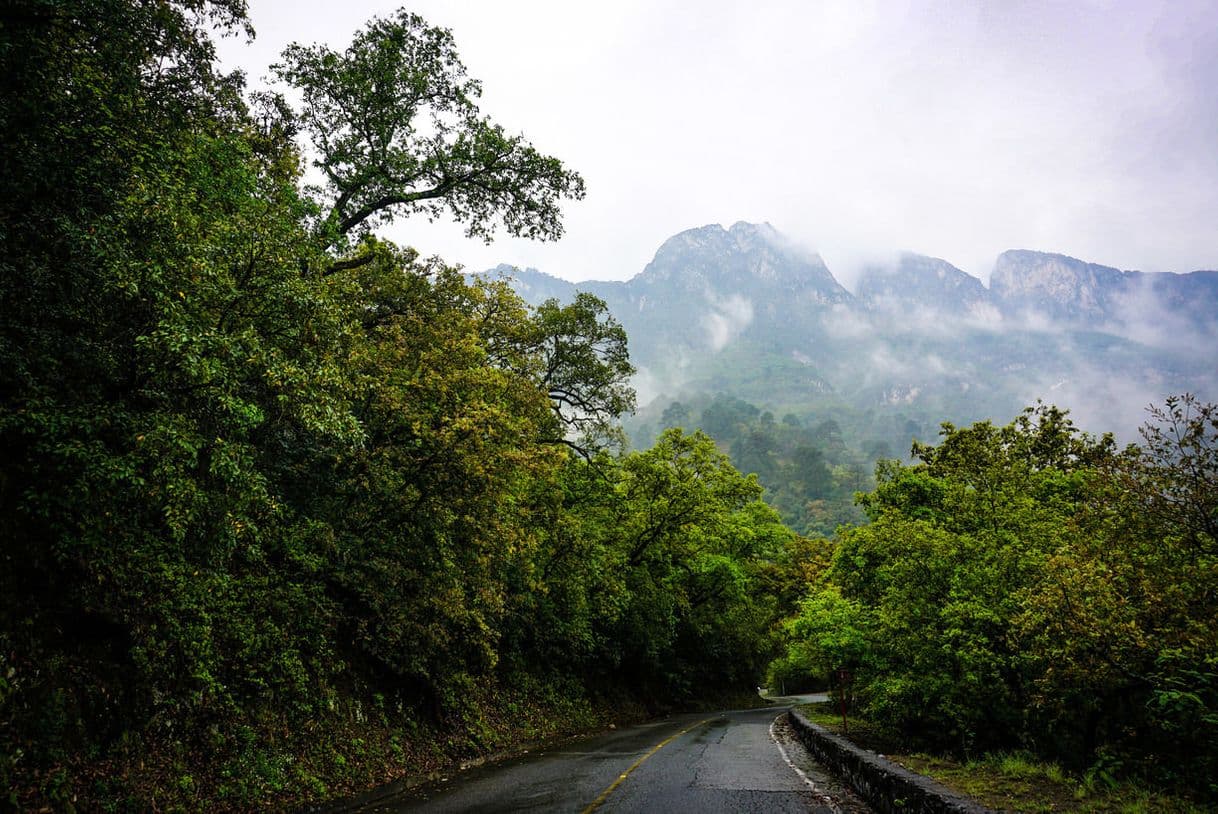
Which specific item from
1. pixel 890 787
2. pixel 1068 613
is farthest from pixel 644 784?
pixel 1068 613

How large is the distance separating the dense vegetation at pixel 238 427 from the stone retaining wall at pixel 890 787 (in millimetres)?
7253

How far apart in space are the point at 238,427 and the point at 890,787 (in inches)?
362

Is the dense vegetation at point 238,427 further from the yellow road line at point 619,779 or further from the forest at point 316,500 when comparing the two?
the yellow road line at point 619,779

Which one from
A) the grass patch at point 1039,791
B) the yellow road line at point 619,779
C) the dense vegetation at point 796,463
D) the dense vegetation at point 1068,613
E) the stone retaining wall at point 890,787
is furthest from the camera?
the dense vegetation at point 796,463

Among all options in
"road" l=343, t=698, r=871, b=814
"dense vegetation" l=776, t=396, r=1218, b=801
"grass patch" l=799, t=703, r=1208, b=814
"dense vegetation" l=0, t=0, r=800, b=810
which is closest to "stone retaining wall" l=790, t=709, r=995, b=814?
"road" l=343, t=698, r=871, b=814

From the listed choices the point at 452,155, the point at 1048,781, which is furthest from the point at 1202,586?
the point at 452,155

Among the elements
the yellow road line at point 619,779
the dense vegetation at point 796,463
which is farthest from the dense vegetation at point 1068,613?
the dense vegetation at point 796,463

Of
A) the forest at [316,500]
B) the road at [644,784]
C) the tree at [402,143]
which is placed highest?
the tree at [402,143]

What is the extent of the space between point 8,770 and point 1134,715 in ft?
53.2

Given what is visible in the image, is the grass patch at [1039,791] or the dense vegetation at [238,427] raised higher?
the dense vegetation at [238,427]

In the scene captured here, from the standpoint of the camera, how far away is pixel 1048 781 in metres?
8.73

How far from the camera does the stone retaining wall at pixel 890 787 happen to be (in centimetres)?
630

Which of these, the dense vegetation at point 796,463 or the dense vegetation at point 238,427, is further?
the dense vegetation at point 796,463

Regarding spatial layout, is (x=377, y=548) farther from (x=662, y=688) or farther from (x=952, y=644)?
(x=662, y=688)
